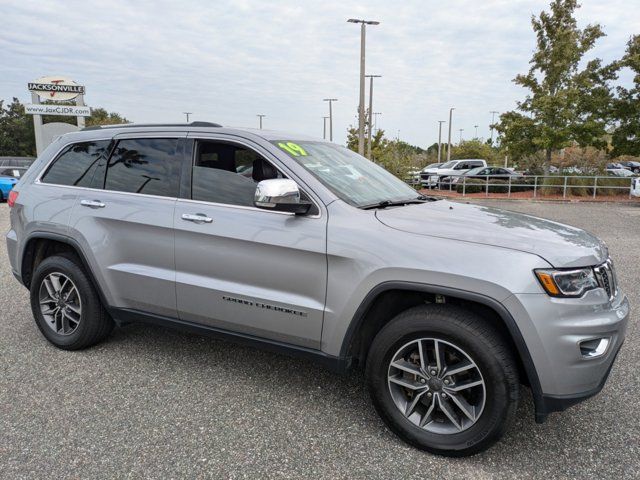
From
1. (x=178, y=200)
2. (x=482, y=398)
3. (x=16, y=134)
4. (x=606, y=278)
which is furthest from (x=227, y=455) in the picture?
(x=16, y=134)

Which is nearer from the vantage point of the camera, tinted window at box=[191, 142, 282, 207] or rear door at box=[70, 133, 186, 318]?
tinted window at box=[191, 142, 282, 207]

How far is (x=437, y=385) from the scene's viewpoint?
2.59 metres

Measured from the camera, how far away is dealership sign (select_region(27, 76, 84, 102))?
82.8 ft

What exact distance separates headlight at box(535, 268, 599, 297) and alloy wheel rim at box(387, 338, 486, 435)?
53 centimetres

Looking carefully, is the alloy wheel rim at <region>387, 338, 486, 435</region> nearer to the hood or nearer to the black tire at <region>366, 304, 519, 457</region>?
the black tire at <region>366, 304, 519, 457</region>

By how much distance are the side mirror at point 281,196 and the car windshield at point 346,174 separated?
26 centimetres

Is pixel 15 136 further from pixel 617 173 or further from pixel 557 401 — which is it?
pixel 557 401

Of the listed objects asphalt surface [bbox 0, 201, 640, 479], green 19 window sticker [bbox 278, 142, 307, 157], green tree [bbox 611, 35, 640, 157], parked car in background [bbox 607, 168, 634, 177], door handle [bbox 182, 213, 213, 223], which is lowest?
asphalt surface [bbox 0, 201, 640, 479]

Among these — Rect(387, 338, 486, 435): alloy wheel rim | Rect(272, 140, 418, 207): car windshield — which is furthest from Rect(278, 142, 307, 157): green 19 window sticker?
Rect(387, 338, 486, 435): alloy wheel rim

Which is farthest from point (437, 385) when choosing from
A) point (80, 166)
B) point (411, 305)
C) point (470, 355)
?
point (80, 166)

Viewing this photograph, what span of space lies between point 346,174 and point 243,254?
2.97ft

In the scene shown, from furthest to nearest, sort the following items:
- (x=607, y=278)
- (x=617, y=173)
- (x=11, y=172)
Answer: (x=617, y=173), (x=11, y=172), (x=607, y=278)

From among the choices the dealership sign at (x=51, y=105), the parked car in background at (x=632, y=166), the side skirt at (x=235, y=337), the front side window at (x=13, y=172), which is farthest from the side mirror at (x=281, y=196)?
the parked car in background at (x=632, y=166)

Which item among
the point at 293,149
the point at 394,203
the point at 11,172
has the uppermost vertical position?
the point at 293,149
